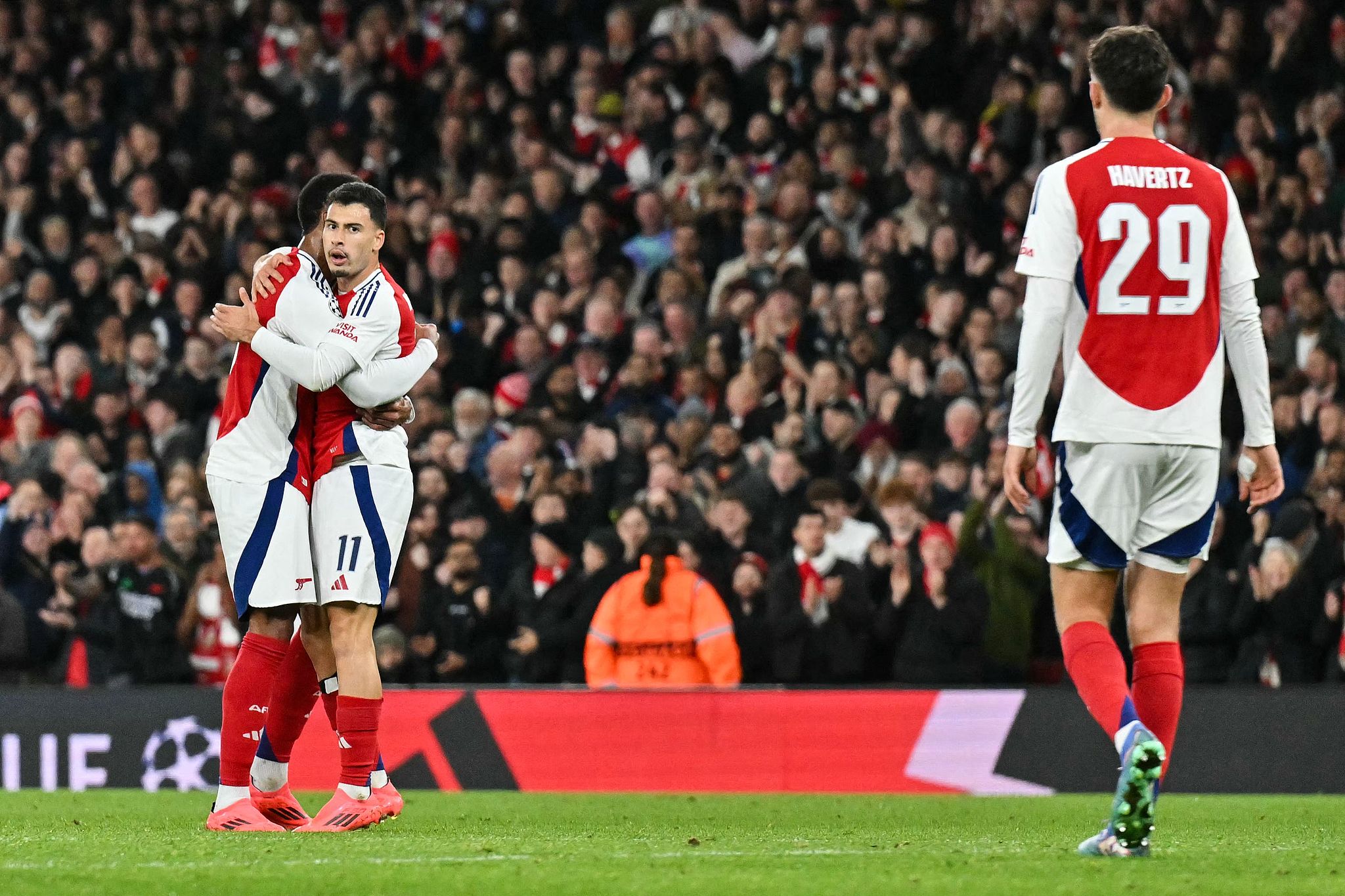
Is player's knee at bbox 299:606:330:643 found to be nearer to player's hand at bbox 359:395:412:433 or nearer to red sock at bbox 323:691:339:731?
red sock at bbox 323:691:339:731

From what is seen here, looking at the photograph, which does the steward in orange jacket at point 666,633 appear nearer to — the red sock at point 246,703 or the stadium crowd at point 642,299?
the stadium crowd at point 642,299

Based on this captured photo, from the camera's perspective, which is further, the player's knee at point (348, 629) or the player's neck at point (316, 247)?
the player's neck at point (316, 247)

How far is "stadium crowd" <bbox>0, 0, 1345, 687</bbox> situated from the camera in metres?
11.6

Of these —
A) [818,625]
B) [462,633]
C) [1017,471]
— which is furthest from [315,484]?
[462,633]

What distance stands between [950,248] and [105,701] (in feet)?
21.2

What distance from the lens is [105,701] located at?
11.0m

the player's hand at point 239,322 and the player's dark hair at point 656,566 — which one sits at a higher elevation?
the player's hand at point 239,322

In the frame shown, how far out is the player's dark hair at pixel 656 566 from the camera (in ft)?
36.8

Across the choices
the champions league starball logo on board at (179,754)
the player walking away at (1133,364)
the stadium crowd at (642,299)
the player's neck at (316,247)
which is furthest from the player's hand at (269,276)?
the stadium crowd at (642,299)

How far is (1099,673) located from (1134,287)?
106 cm

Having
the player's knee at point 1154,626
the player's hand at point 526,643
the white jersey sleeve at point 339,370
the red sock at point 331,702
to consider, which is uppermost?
the white jersey sleeve at point 339,370

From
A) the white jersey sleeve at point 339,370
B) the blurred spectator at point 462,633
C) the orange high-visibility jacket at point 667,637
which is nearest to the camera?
the white jersey sleeve at point 339,370

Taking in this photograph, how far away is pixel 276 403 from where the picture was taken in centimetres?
666

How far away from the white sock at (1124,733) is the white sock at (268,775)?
9.93ft
